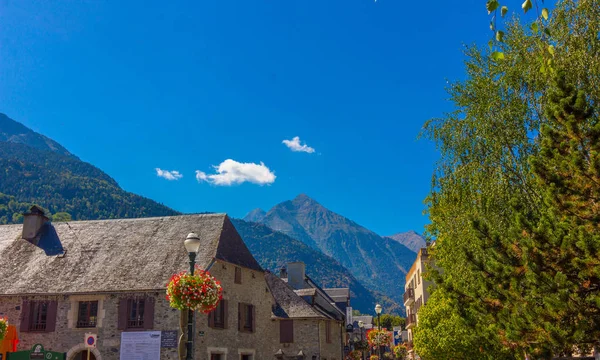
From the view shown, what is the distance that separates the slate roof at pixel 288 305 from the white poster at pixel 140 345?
12358 millimetres

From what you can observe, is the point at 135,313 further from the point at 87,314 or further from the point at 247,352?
the point at 247,352

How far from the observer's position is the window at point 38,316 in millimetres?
26484

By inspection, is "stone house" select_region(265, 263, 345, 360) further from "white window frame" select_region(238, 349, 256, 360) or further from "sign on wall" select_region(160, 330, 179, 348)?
"sign on wall" select_region(160, 330, 179, 348)

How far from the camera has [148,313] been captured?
2578 centimetres

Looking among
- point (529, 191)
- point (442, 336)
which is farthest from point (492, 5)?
point (442, 336)

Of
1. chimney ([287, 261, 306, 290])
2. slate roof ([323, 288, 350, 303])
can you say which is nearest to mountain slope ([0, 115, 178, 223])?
slate roof ([323, 288, 350, 303])

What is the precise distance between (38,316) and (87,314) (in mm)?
2580

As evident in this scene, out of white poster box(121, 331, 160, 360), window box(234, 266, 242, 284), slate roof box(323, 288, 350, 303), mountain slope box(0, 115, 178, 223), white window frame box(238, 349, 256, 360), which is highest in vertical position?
mountain slope box(0, 115, 178, 223)

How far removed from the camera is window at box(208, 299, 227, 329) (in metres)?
27.1

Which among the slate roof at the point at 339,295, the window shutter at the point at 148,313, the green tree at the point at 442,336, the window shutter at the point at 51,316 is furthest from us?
the slate roof at the point at 339,295

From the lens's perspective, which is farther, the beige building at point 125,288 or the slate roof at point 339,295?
the slate roof at point 339,295

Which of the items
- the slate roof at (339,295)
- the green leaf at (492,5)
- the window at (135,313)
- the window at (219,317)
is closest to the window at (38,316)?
the window at (135,313)

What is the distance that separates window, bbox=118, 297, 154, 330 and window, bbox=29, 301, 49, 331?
3.96m

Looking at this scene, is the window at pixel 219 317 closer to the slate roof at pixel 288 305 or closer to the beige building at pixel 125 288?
the beige building at pixel 125 288
